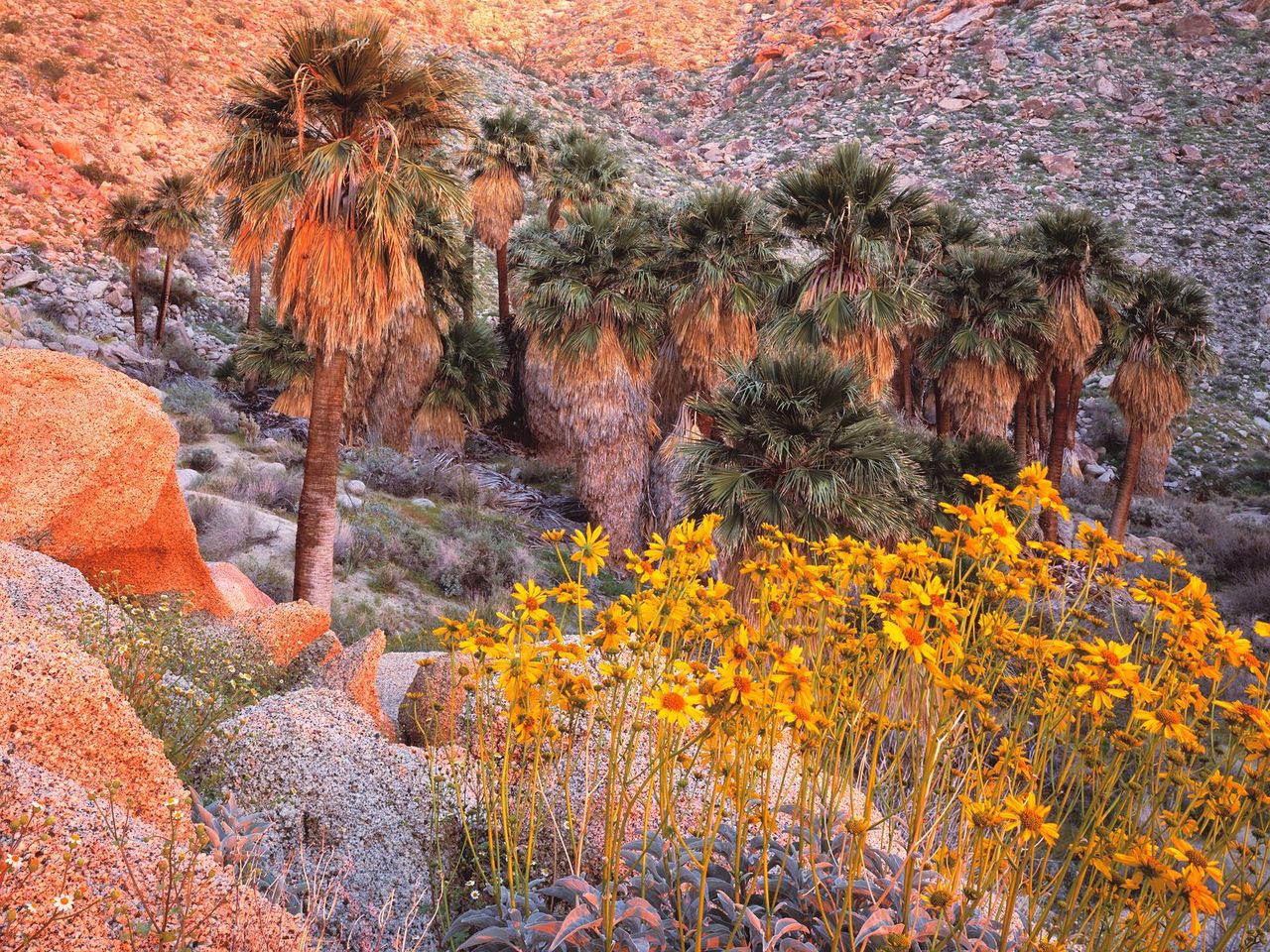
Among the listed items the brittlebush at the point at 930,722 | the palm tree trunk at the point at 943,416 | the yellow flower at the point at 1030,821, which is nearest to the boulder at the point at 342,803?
the brittlebush at the point at 930,722

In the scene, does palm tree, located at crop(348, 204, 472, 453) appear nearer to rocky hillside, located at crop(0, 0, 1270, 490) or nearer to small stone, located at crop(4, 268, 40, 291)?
rocky hillside, located at crop(0, 0, 1270, 490)

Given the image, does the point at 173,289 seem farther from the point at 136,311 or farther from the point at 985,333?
the point at 985,333

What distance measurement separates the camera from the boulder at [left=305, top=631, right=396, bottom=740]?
18.0 feet

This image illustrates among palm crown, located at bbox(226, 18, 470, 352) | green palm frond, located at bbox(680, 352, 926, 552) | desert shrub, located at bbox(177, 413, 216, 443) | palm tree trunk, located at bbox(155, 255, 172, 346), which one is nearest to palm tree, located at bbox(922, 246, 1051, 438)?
green palm frond, located at bbox(680, 352, 926, 552)

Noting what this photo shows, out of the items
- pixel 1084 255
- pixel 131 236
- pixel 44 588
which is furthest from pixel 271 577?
pixel 1084 255

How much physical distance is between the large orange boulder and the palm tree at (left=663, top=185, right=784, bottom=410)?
11637 mm

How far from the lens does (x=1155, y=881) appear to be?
188cm

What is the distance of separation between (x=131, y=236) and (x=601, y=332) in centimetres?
1832

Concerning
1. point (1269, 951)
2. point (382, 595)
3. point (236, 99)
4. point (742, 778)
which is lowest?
point (382, 595)

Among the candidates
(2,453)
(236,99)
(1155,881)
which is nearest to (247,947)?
(1155,881)

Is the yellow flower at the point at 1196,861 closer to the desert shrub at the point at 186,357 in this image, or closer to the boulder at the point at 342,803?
the boulder at the point at 342,803

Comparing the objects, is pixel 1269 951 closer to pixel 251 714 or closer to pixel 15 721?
pixel 251 714

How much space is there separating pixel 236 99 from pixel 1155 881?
38.6 ft

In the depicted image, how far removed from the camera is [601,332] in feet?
57.6
